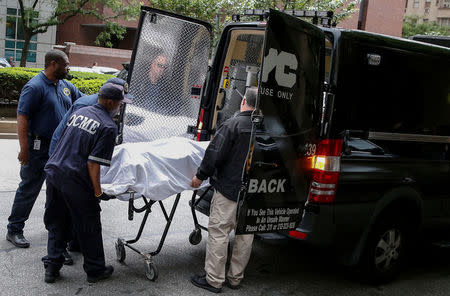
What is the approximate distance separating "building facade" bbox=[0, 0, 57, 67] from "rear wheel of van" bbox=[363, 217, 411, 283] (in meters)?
40.0

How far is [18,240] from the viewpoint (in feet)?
17.7

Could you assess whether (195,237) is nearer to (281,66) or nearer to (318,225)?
(318,225)

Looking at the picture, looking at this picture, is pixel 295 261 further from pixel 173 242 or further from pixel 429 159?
pixel 429 159

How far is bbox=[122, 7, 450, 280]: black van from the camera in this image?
4.26 meters

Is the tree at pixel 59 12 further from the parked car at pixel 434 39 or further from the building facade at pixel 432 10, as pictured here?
the building facade at pixel 432 10

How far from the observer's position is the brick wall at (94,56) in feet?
124

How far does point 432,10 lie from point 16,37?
3070 inches

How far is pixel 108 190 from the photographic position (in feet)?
14.5

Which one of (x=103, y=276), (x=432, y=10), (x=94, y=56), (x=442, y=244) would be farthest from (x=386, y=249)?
(x=432, y=10)

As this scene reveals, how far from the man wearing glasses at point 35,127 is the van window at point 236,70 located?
173 cm

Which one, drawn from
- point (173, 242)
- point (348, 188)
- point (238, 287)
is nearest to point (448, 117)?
point (348, 188)

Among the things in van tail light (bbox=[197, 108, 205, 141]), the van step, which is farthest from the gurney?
the van step

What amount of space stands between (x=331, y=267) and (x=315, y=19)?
8.46 ft

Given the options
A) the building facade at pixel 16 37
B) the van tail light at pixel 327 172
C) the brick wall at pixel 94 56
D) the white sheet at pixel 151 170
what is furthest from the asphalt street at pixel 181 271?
the building facade at pixel 16 37
